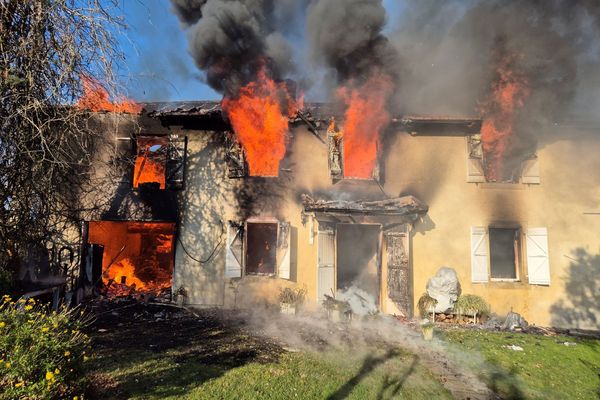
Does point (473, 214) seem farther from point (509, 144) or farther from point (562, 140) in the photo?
point (562, 140)

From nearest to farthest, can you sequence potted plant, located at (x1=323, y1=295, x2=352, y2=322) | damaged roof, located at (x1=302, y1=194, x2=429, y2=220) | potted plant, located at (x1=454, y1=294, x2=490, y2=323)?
potted plant, located at (x1=323, y1=295, x2=352, y2=322) < potted plant, located at (x1=454, y1=294, x2=490, y2=323) < damaged roof, located at (x1=302, y1=194, x2=429, y2=220)

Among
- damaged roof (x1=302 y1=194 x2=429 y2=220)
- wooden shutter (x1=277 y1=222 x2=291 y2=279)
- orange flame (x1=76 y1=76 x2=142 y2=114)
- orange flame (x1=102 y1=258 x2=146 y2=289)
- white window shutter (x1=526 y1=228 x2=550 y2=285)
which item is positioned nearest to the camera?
orange flame (x1=76 y1=76 x2=142 y2=114)

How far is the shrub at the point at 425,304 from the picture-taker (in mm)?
9961

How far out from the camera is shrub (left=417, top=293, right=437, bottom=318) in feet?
32.7

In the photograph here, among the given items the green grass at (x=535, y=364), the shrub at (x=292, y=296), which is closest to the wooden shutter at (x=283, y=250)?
the shrub at (x=292, y=296)

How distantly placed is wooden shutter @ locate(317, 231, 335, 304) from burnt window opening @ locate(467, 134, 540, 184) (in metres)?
4.89

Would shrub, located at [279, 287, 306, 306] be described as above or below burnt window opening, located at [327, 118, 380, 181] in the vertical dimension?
below

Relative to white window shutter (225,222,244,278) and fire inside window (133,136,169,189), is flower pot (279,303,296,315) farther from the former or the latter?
fire inside window (133,136,169,189)

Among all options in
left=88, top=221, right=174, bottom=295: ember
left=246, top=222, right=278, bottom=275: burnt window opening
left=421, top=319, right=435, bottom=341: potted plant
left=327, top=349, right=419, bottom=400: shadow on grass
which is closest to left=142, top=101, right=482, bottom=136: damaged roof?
left=246, top=222, right=278, bottom=275: burnt window opening

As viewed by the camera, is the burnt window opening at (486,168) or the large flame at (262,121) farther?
the large flame at (262,121)

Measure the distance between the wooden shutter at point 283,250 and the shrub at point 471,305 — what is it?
5068 millimetres

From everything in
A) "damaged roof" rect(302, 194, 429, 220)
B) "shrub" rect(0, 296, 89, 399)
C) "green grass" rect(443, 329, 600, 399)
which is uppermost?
"damaged roof" rect(302, 194, 429, 220)

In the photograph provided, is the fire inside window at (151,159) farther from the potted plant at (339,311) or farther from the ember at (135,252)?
the potted plant at (339,311)

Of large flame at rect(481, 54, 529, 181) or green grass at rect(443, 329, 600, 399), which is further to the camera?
large flame at rect(481, 54, 529, 181)
